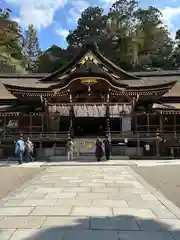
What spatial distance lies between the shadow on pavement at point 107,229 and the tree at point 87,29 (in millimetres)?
58914

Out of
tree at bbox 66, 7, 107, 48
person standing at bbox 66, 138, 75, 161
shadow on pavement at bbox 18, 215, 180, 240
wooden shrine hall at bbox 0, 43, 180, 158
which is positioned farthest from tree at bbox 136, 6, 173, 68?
shadow on pavement at bbox 18, 215, 180, 240

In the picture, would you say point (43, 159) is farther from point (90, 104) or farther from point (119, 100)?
point (119, 100)

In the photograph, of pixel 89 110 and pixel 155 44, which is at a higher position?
pixel 155 44

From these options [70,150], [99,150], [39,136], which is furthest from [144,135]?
[39,136]

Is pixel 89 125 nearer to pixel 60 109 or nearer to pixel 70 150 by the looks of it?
pixel 60 109

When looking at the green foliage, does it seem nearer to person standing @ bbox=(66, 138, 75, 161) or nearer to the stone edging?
person standing @ bbox=(66, 138, 75, 161)

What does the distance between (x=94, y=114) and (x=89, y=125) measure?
130 inches

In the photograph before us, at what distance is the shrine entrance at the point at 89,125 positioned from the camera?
26578mm

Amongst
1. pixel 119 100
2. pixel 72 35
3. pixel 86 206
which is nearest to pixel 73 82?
pixel 119 100

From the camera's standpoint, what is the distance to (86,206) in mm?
7152

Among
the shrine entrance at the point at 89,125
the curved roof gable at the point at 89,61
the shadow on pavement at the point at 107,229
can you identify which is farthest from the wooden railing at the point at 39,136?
the shadow on pavement at the point at 107,229

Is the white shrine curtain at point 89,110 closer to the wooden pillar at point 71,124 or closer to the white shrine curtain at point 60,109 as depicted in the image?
the wooden pillar at point 71,124

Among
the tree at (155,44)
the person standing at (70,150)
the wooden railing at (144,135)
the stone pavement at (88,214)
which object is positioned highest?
the tree at (155,44)

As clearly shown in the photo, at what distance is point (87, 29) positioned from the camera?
66.4m
